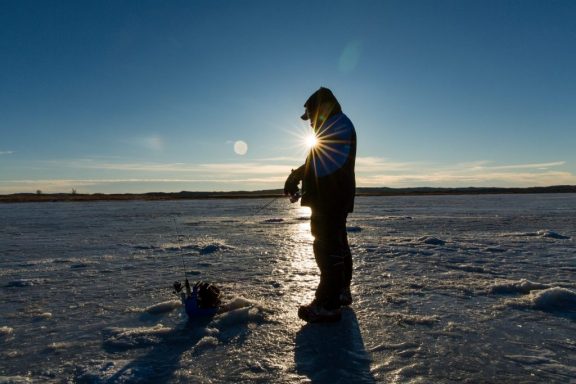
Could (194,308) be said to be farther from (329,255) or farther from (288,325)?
(329,255)

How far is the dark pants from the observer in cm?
358

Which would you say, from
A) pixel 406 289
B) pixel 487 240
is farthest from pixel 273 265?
pixel 487 240

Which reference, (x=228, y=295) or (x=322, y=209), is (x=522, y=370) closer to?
(x=322, y=209)

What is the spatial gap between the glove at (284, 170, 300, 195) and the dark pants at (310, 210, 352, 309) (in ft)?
1.22

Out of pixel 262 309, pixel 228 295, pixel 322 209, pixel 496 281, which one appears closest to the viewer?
pixel 322 209

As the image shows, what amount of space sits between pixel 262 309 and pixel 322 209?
1.21m

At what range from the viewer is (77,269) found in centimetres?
625

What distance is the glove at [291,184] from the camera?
13.0ft

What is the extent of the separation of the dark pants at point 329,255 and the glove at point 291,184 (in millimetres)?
371

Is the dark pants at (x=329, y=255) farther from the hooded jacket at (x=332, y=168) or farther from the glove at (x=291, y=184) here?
the glove at (x=291, y=184)

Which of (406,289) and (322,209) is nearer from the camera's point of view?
(322,209)

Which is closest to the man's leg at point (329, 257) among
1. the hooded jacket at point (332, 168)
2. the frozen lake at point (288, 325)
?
the hooded jacket at point (332, 168)

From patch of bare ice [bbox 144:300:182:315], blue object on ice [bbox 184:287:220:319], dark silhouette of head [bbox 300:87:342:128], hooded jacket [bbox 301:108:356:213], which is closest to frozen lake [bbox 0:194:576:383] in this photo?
patch of bare ice [bbox 144:300:182:315]

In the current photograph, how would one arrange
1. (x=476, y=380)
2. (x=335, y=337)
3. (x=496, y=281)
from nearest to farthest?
(x=476, y=380) → (x=335, y=337) → (x=496, y=281)
